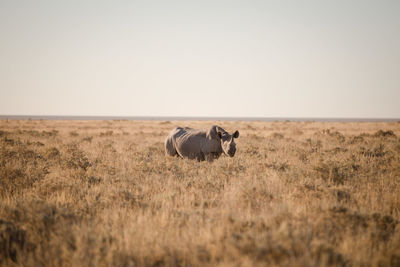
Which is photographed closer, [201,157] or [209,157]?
[209,157]

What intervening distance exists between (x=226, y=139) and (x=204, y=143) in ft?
3.48

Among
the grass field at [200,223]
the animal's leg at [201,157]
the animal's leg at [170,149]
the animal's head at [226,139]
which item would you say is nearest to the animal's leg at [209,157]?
the animal's leg at [201,157]

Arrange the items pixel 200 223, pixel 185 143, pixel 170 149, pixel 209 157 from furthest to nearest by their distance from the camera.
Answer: pixel 170 149 < pixel 185 143 < pixel 209 157 < pixel 200 223

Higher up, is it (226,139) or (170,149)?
(226,139)

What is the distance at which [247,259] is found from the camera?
280cm

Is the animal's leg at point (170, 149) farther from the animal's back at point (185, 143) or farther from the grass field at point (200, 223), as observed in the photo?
the grass field at point (200, 223)

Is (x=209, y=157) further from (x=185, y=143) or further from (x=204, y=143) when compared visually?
(x=185, y=143)

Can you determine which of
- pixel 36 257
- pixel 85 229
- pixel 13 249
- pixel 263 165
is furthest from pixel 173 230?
pixel 263 165

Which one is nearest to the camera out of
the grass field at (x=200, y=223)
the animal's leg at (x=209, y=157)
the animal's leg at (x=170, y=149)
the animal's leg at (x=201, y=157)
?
the grass field at (x=200, y=223)

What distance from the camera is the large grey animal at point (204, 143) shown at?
9609mm

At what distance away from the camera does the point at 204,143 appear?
10.2m

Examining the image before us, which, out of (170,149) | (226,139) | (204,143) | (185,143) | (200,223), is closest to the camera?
(200,223)

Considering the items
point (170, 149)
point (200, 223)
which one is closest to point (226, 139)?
point (170, 149)

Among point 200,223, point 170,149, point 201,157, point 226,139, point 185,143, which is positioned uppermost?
point 226,139
